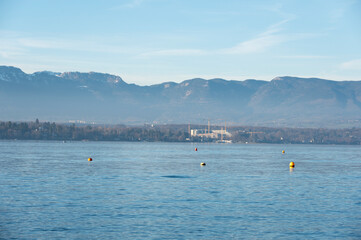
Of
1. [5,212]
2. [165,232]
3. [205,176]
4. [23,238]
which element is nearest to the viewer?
[23,238]

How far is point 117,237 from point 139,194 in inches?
711

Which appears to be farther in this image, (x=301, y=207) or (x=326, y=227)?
(x=301, y=207)

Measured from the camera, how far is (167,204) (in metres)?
45.2

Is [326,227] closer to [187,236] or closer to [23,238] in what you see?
[187,236]

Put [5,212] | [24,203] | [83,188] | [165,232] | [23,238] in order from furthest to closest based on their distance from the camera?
1. [83,188]
2. [24,203]
3. [5,212]
4. [165,232]
5. [23,238]

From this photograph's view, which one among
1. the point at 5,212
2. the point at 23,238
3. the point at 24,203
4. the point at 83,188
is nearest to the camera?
the point at 23,238

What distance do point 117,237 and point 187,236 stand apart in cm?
446

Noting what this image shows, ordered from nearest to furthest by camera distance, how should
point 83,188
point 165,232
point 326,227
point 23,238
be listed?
point 23,238 → point 165,232 → point 326,227 → point 83,188

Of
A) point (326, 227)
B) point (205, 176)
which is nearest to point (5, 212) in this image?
point (326, 227)

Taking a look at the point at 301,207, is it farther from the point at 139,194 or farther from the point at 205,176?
the point at 205,176

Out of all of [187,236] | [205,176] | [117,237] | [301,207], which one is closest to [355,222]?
[301,207]

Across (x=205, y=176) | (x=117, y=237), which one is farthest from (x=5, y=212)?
(x=205, y=176)

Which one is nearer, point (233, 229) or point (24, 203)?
point (233, 229)

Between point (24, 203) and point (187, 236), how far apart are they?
57.0ft
